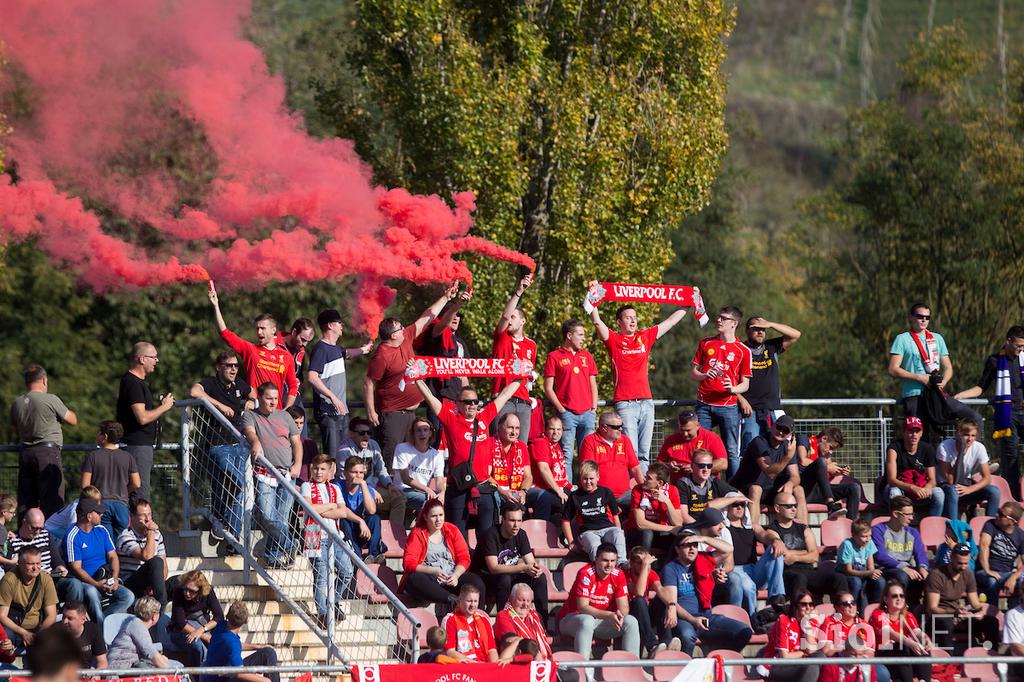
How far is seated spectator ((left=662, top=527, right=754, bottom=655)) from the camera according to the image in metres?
12.0

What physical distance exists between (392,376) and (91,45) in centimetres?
618

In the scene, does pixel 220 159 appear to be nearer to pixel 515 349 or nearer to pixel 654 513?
pixel 515 349

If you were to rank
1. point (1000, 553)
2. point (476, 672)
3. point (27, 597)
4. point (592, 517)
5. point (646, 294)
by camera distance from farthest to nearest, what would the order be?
point (646, 294)
point (1000, 553)
point (592, 517)
point (27, 597)
point (476, 672)

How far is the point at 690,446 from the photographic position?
14.0 metres

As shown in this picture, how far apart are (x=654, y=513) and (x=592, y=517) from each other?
1.99ft

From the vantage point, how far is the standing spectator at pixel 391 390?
13.5 meters

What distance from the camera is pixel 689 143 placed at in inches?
846

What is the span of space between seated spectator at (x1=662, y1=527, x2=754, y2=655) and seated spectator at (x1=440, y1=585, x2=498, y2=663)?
1.69 metres

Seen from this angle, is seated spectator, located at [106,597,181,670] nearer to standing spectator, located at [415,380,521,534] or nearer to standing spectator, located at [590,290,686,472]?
standing spectator, located at [415,380,521,534]

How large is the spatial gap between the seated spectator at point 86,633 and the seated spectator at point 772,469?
239 inches

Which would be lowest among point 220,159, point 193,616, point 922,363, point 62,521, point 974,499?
point 193,616

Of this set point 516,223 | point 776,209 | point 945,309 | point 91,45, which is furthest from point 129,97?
point 776,209

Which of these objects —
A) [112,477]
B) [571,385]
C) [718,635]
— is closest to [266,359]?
[112,477]

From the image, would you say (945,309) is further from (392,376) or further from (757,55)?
(757,55)
